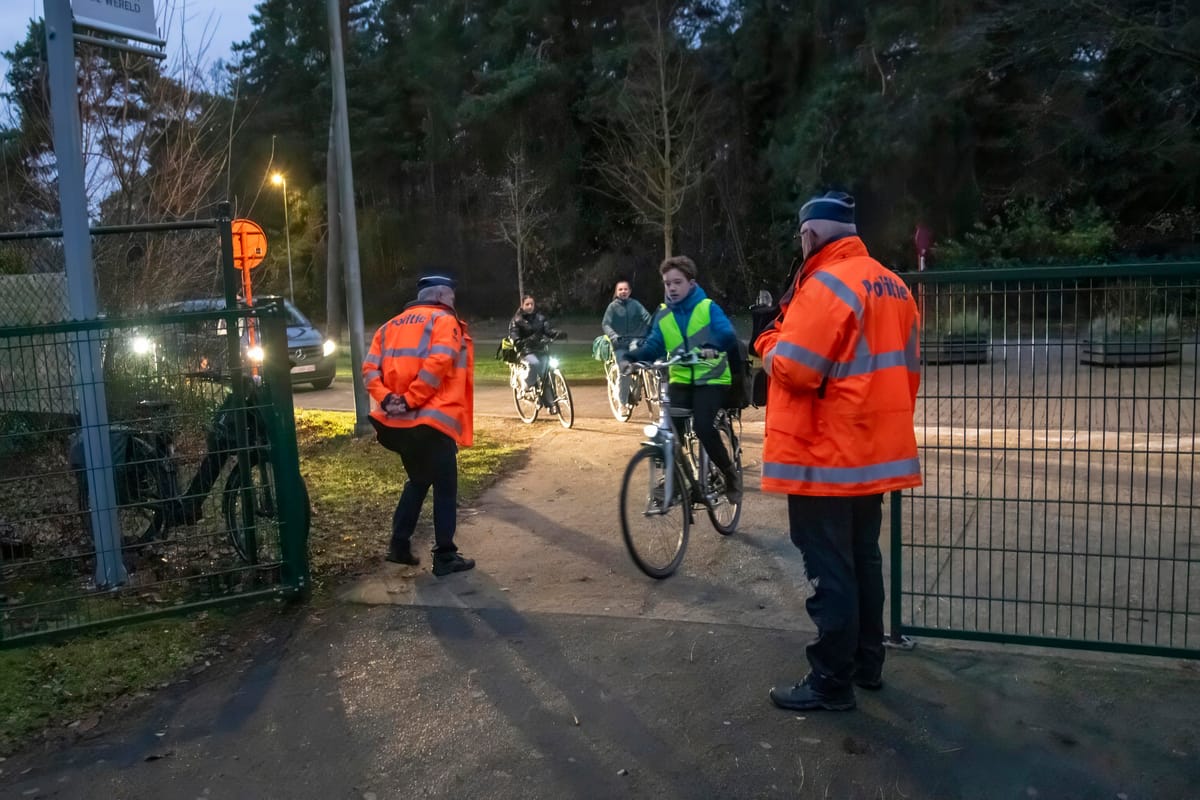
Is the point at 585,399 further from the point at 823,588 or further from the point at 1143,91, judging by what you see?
the point at 1143,91

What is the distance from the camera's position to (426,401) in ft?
19.7

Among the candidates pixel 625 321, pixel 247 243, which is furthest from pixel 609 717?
pixel 247 243

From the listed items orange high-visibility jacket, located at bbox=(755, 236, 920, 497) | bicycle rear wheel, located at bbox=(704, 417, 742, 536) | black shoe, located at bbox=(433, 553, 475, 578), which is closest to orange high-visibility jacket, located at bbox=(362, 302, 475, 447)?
black shoe, located at bbox=(433, 553, 475, 578)

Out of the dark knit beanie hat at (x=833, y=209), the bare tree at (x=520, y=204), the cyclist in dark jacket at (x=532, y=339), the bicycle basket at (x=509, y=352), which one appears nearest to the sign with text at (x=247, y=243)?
the bicycle basket at (x=509, y=352)

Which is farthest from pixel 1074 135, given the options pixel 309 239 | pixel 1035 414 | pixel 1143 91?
pixel 309 239

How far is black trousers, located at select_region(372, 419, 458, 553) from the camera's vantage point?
6.13 meters

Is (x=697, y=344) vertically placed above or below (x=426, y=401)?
above

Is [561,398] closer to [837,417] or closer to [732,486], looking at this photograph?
[732,486]

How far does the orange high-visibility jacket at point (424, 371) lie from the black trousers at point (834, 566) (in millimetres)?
2457

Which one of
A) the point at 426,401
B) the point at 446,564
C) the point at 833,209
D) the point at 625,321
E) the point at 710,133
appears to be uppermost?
the point at 710,133

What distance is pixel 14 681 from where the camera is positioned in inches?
186

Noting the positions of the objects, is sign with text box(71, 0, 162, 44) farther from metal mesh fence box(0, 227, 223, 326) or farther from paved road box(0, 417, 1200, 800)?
paved road box(0, 417, 1200, 800)

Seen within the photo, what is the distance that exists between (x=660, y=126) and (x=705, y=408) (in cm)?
2659

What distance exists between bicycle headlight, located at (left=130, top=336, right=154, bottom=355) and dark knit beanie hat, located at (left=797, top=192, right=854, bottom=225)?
3.43m
